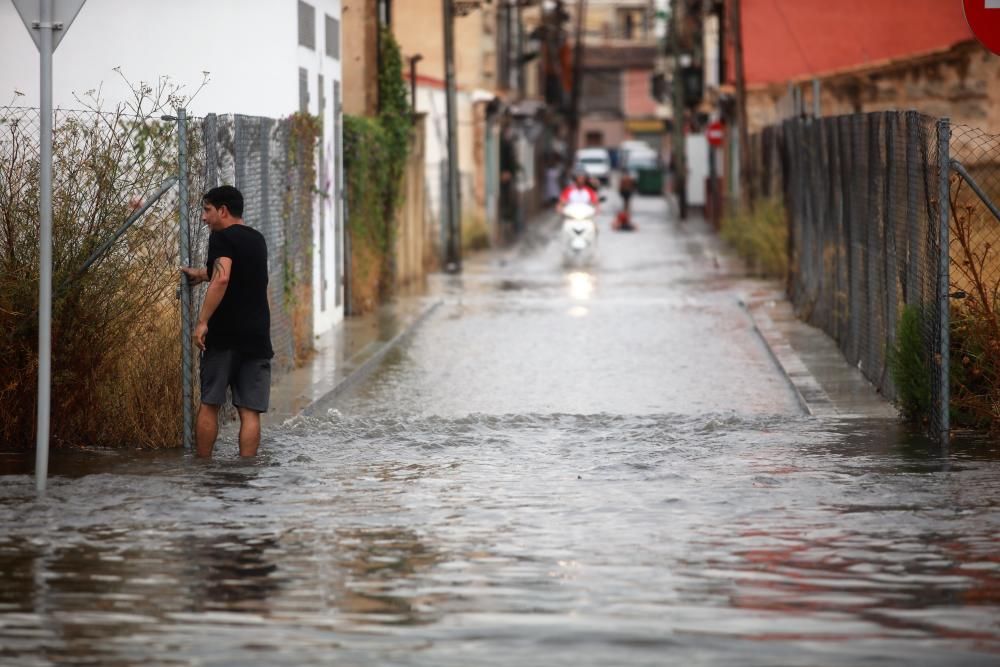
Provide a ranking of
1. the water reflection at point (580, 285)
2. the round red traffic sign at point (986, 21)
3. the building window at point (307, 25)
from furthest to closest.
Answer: the water reflection at point (580, 285) < the building window at point (307, 25) < the round red traffic sign at point (986, 21)

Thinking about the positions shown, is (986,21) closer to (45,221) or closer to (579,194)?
(45,221)

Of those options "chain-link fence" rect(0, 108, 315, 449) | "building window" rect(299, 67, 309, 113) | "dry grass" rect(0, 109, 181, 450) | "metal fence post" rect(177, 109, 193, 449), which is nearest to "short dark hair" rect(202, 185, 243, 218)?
"chain-link fence" rect(0, 108, 315, 449)

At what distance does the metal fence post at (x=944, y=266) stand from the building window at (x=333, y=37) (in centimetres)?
1081

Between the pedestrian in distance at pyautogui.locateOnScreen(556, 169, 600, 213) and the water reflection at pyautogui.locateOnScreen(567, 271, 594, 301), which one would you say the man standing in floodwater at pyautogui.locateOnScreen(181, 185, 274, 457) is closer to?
the water reflection at pyautogui.locateOnScreen(567, 271, 594, 301)

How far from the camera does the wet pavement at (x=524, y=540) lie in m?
7.84

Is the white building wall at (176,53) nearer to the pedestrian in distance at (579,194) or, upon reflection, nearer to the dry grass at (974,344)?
the dry grass at (974,344)

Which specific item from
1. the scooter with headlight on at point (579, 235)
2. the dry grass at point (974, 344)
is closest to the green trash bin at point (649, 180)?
the scooter with headlight on at point (579, 235)

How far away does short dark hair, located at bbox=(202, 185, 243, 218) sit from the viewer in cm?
1264

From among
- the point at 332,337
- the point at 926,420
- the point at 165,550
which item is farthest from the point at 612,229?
the point at 165,550

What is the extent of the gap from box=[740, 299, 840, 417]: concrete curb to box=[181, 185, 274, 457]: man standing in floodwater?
4.31 meters

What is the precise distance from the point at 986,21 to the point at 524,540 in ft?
13.0

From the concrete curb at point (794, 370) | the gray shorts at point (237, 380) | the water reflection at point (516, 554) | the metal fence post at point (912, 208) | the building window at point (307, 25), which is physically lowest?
the water reflection at point (516, 554)

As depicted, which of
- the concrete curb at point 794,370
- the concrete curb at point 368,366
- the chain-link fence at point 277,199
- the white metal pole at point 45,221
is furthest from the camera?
the concrete curb at point 368,366

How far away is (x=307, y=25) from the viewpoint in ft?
69.7
